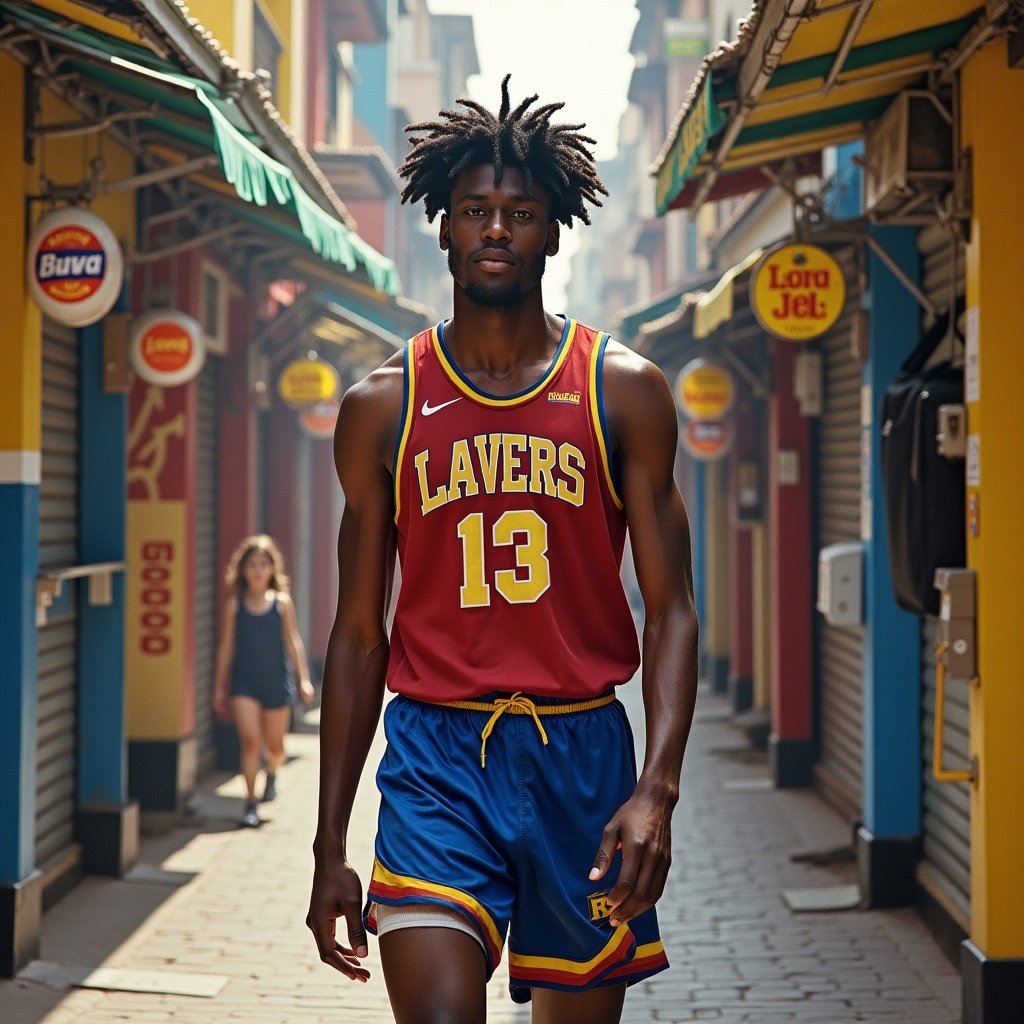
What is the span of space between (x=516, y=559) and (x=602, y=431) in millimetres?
322

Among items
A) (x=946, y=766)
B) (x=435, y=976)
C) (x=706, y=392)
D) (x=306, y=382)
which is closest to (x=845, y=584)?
(x=946, y=766)

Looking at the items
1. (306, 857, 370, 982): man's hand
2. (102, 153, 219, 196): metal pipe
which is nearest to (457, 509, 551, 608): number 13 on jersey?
(306, 857, 370, 982): man's hand

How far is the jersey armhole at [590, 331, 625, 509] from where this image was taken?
3.50m

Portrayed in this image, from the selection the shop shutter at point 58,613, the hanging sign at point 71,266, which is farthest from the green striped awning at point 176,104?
the shop shutter at point 58,613

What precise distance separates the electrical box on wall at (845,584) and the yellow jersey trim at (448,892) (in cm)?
584

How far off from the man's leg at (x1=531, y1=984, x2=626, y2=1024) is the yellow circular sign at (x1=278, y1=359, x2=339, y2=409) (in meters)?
12.1

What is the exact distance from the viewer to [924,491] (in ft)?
21.6

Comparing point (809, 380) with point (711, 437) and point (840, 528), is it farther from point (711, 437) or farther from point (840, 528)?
point (711, 437)

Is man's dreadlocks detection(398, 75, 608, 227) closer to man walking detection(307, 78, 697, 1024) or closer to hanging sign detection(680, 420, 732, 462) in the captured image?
man walking detection(307, 78, 697, 1024)

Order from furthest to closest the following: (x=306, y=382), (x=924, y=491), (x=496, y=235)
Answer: (x=306, y=382), (x=924, y=491), (x=496, y=235)

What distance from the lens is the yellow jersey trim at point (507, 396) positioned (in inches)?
139

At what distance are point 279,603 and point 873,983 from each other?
18.2 ft

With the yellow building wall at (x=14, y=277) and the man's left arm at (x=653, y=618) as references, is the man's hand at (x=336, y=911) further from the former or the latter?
the yellow building wall at (x=14, y=277)

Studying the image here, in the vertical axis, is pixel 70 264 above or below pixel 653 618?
above
